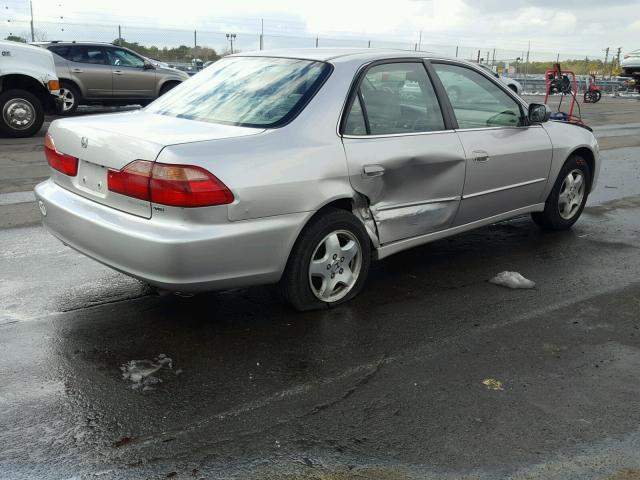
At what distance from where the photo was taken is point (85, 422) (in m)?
3.09

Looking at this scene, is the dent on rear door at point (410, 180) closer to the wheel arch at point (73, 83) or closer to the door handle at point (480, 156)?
the door handle at point (480, 156)

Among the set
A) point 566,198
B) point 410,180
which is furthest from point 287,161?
point 566,198

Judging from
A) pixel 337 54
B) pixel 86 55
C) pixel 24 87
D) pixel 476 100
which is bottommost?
pixel 24 87

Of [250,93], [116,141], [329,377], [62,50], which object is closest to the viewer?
[329,377]

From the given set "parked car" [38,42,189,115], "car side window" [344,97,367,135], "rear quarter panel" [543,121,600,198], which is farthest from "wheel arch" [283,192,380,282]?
"parked car" [38,42,189,115]

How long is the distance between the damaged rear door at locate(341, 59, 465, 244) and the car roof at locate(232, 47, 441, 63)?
0.08 metres

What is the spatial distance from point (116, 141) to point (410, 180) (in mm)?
1906

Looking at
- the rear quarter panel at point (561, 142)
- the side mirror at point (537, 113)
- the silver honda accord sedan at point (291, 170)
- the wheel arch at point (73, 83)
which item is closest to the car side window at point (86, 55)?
the wheel arch at point (73, 83)

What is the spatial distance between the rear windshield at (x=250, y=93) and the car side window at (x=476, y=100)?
Answer: 1136 mm

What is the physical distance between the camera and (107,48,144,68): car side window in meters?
16.5

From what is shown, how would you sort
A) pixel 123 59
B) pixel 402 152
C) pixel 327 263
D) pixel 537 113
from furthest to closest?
pixel 123 59, pixel 537 113, pixel 402 152, pixel 327 263

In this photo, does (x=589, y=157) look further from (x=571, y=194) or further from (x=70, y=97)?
(x=70, y=97)

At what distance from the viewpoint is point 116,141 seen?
3877mm

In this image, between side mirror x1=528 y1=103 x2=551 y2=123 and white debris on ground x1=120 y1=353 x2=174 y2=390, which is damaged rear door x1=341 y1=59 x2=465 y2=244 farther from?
white debris on ground x1=120 y1=353 x2=174 y2=390
